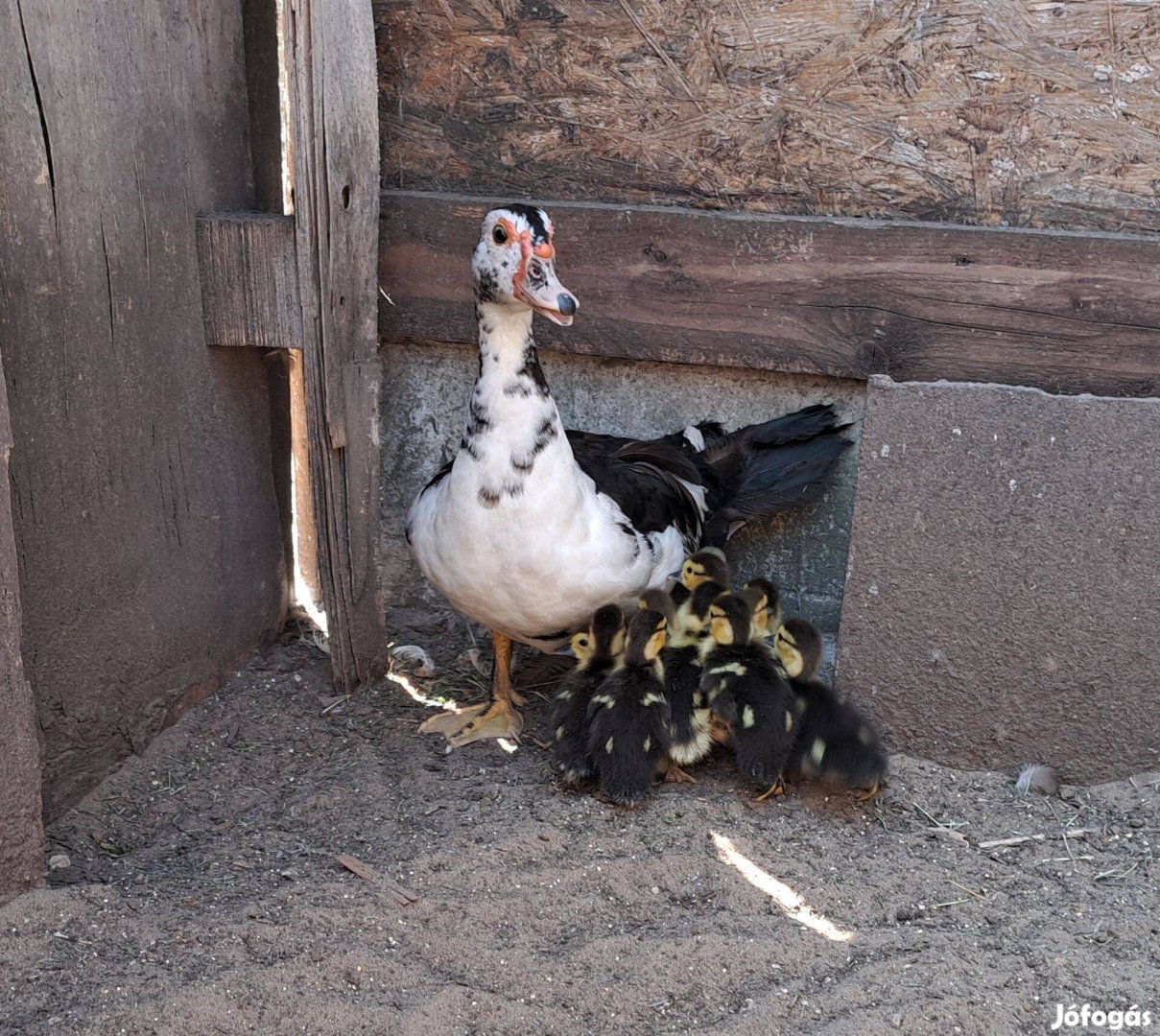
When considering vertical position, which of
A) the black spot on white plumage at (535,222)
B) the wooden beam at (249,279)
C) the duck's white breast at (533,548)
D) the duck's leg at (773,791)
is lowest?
the duck's leg at (773,791)

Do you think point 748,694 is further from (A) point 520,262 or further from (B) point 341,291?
→ (B) point 341,291

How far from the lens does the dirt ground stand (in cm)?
257

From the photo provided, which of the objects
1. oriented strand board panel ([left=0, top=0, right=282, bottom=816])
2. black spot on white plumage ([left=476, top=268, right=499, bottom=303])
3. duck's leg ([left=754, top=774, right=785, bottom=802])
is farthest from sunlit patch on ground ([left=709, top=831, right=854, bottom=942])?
oriented strand board panel ([left=0, top=0, right=282, bottom=816])

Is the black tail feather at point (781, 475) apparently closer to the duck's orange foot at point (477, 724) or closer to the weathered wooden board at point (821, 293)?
the weathered wooden board at point (821, 293)

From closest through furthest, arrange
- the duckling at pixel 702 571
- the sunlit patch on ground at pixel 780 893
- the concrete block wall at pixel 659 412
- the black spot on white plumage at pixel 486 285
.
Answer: the sunlit patch on ground at pixel 780 893
the black spot on white plumage at pixel 486 285
the duckling at pixel 702 571
the concrete block wall at pixel 659 412

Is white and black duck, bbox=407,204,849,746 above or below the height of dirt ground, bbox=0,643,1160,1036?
above

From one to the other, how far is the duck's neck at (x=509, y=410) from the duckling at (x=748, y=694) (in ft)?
2.24

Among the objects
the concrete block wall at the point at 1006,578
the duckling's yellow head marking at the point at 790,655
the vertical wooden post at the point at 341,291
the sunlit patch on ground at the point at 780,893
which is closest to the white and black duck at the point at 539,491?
the vertical wooden post at the point at 341,291

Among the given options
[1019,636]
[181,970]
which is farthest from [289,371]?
[1019,636]

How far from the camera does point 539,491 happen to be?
3.44m

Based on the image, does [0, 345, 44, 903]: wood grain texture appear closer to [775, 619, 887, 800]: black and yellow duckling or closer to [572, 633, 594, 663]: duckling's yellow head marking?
[572, 633, 594, 663]: duckling's yellow head marking

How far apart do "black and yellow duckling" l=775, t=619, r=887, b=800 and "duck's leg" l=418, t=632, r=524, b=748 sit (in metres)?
0.97

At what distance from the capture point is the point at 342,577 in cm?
399

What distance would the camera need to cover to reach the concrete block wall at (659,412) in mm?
4117
